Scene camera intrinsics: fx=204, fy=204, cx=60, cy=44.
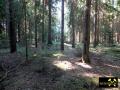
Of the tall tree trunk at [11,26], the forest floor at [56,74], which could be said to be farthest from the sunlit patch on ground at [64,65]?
the tall tree trunk at [11,26]

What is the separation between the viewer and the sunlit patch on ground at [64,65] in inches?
455

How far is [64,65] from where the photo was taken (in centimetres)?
1192

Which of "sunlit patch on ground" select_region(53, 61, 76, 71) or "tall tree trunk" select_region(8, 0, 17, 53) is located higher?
"tall tree trunk" select_region(8, 0, 17, 53)

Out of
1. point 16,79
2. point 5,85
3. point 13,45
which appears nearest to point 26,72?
point 16,79

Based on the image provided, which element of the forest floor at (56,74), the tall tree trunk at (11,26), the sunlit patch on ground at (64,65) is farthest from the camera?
the tall tree trunk at (11,26)

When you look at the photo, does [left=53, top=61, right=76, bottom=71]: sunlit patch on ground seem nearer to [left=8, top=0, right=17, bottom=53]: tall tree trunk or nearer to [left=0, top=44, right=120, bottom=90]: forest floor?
[left=0, top=44, right=120, bottom=90]: forest floor

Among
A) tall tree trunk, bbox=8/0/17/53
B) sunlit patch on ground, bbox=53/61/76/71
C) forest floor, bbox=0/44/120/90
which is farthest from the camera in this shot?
tall tree trunk, bbox=8/0/17/53

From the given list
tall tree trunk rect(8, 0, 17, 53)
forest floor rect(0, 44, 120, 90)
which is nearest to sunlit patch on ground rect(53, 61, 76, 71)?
forest floor rect(0, 44, 120, 90)

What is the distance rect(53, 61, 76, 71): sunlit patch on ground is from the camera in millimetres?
11568

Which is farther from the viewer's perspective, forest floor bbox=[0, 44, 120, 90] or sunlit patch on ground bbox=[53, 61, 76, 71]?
sunlit patch on ground bbox=[53, 61, 76, 71]

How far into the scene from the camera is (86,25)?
12.6m

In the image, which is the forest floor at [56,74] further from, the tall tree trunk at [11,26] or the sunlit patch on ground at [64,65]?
the tall tree trunk at [11,26]

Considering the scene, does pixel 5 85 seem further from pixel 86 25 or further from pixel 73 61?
pixel 86 25

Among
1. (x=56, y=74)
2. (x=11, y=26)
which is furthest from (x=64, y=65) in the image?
(x=11, y=26)
